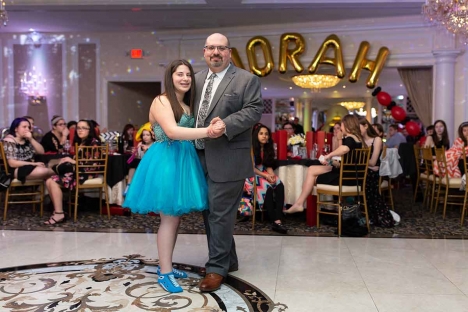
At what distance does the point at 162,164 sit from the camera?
2.83 m

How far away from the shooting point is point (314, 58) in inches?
348

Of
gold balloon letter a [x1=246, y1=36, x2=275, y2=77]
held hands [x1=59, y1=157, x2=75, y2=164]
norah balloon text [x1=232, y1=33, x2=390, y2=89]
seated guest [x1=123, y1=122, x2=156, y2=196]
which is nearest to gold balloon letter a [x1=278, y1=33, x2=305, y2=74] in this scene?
norah balloon text [x1=232, y1=33, x2=390, y2=89]

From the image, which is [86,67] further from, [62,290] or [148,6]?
[62,290]

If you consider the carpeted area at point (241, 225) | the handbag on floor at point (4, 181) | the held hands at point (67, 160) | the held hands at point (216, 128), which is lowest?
the carpeted area at point (241, 225)

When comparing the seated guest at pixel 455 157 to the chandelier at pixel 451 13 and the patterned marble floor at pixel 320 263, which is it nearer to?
the chandelier at pixel 451 13

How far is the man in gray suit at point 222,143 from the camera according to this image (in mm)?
2883

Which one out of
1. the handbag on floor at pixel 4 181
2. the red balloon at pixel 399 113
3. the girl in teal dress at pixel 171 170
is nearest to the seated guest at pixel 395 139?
the red balloon at pixel 399 113

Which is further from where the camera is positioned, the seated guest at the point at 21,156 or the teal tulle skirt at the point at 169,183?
the seated guest at the point at 21,156

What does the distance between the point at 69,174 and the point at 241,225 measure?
2.12 m

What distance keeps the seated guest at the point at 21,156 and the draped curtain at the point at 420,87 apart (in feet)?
22.0

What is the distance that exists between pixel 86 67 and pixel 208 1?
3637 mm

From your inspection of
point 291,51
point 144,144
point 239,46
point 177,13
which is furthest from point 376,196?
point 239,46

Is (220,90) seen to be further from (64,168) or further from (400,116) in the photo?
(400,116)

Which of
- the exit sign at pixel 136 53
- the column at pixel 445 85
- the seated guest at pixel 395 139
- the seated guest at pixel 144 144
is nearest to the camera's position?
the seated guest at pixel 144 144
